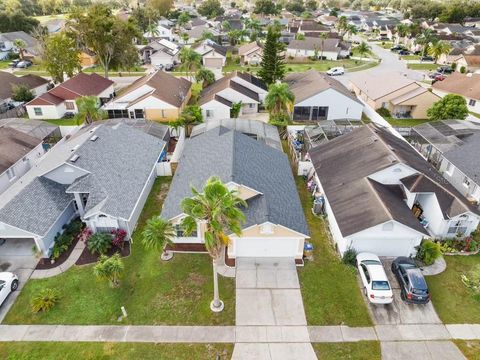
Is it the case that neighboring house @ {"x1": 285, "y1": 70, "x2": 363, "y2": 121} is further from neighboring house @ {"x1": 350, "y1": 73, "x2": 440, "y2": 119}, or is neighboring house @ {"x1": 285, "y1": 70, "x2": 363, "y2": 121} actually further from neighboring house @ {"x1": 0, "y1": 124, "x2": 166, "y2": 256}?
neighboring house @ {"x1": 0, "y1": 124, "x2": 166, "y2": 256}

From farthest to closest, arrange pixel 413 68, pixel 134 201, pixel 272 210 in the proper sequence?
1. pixel 413 68
2. pixel 134 201
3. pixel 272 210

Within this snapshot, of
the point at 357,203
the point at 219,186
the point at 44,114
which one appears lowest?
the point at 44,114

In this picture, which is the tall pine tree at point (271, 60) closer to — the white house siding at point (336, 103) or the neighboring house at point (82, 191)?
the white house siding at point (336, 103)

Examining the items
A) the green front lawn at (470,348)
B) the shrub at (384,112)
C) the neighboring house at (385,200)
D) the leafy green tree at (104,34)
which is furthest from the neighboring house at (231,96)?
the green front lawn at (470,348)

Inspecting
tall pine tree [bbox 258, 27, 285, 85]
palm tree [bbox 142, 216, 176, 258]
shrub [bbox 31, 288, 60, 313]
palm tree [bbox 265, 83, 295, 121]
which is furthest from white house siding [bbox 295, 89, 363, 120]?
shrub [bbox 31, 288, 60, 313]

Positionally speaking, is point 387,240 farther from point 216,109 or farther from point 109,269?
point 216,109

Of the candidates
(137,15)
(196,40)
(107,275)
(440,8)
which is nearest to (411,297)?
(107,275)

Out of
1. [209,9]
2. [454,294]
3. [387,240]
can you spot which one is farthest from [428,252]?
[209,9]

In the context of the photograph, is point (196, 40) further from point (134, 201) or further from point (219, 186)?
point (219, 186)
